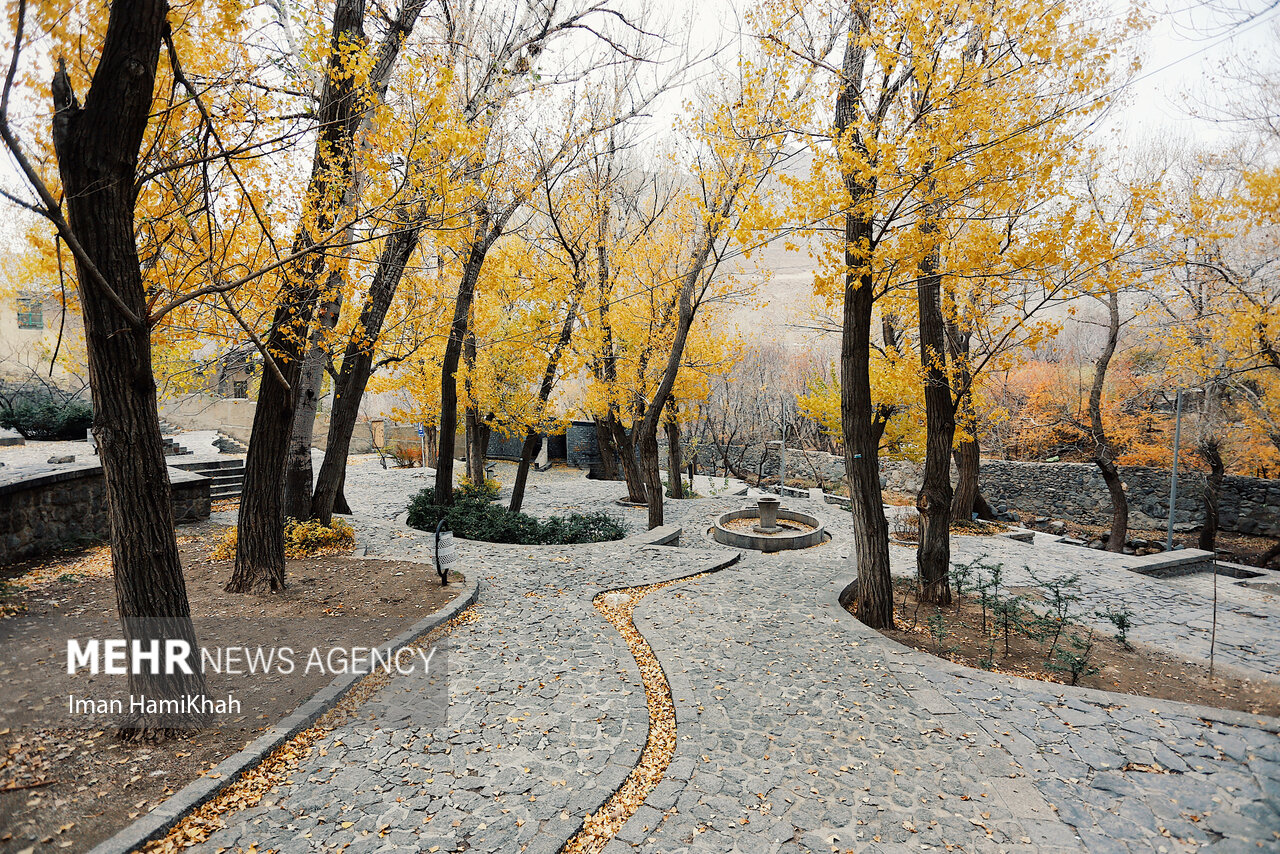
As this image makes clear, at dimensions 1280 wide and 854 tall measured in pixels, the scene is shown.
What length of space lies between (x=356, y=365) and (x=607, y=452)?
10.3 meters

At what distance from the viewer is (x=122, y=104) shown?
302cm

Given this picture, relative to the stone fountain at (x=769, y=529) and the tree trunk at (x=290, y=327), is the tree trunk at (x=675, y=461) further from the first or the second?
the tree trunk at (x=290, y=327)

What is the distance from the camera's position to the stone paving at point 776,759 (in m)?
2.97

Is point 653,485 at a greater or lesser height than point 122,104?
lesser

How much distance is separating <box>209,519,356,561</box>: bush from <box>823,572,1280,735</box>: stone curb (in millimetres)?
6896

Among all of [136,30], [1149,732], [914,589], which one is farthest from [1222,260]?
[136,30]

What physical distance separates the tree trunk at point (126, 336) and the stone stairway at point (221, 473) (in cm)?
1099

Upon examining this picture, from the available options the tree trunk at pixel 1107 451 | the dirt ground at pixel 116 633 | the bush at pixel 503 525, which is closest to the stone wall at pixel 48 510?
the dirt ground at pixel 116 633

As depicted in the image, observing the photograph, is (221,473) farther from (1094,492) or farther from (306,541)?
(1094,492)

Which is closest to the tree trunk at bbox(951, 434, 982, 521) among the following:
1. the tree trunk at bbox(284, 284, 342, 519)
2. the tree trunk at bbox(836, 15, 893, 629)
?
the tree trunk at bbox(836, 15, 893, 629)

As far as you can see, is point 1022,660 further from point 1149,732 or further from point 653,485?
point 653,485

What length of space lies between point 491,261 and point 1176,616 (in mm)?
11594

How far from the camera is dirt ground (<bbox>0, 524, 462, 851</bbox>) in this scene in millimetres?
2828

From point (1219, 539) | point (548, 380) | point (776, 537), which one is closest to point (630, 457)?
point (548, 380)
